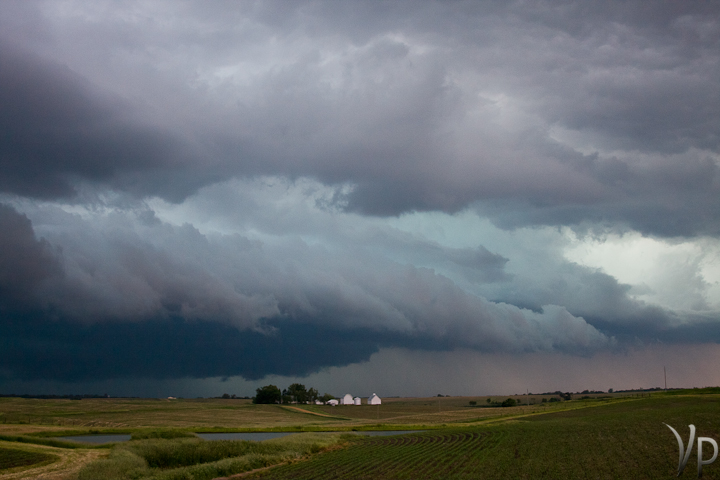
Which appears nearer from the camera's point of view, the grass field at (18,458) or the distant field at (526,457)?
the distant field at (526,457)

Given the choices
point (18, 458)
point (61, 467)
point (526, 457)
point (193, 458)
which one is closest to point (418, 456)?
point (526, 457)

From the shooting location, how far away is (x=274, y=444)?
58.8 metres

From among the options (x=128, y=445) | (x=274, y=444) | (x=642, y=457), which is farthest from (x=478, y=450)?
(x=128, y=445)

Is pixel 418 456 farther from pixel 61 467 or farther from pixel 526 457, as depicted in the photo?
pixel 61 467

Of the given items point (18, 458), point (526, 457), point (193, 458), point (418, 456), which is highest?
point (526, 457)

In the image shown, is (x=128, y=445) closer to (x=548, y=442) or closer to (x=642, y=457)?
(x=548, y=442)

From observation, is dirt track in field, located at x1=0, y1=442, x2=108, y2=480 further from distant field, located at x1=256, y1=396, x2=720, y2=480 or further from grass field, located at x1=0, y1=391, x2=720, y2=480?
distant field, located at x1=256, y1=396, x2=720, y2=480

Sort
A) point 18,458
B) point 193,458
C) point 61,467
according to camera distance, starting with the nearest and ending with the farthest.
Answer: point 61,467 → point 18,458 → point 193,458

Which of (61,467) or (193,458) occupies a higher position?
(61,467)

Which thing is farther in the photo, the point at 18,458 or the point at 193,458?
the point at 193,458

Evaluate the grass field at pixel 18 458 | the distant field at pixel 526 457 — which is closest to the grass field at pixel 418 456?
the distant field at pixel 526 457

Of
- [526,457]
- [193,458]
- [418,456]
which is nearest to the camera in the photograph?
[526,457]

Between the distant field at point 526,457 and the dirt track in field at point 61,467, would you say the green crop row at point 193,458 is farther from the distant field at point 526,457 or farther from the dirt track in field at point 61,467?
the distant field at point 526,457

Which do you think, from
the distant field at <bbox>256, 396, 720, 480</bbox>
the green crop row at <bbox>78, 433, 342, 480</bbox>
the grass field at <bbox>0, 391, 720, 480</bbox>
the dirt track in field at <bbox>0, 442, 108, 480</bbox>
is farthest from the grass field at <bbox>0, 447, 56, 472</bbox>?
the distant field at <bbox>256, 396, 720, 480</bbox>
